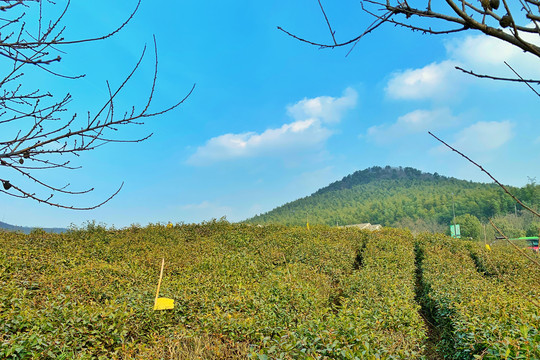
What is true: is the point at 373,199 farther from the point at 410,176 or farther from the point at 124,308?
the point at 124,308

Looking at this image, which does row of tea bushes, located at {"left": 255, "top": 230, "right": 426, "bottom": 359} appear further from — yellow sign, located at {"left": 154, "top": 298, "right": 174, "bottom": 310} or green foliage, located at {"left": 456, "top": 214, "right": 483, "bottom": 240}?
green foliage, located at {"left": 456, "top": 214, "right": 483, "bottom": 240}

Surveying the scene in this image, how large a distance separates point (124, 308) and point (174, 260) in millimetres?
3619

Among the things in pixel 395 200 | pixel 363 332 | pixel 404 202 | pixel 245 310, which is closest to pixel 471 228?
pixel 404 202

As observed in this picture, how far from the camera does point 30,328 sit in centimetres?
354

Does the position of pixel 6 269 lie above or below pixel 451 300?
above

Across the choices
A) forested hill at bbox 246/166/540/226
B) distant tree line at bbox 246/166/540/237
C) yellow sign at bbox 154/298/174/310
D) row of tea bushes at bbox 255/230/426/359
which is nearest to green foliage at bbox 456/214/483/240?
distant tree line at bbox 246/166/540/237

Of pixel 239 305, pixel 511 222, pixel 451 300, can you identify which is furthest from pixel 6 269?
pixel 511 222

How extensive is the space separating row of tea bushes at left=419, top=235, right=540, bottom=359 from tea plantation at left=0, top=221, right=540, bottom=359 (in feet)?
0.06

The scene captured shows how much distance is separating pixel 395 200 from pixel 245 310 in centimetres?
6445

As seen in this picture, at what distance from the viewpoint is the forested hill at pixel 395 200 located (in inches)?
1863

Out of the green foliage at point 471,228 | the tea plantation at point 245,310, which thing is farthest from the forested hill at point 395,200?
the tea plantation at point 245,310

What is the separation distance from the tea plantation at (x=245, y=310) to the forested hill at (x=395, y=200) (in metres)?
25.7

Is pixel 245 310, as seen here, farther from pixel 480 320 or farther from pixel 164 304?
pixel 480 320

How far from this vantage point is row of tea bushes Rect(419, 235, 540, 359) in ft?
9.53
